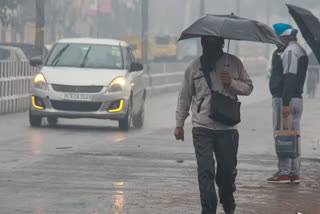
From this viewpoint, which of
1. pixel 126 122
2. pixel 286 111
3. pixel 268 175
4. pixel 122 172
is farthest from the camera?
pixel 126 122

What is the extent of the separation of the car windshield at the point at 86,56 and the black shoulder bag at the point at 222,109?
11371 millimetres

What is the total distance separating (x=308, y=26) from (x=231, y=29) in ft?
11.0

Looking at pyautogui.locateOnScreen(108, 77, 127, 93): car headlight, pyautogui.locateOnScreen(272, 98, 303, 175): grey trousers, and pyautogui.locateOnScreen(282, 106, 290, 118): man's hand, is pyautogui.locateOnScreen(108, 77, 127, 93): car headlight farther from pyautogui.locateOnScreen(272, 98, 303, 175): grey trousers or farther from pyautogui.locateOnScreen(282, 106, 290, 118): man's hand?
pyautogui.locateOnScreen(282, 106, 290, 118): man's hand

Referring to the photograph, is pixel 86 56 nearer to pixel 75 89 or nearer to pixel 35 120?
pixel 75 89

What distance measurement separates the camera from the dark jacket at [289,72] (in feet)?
37.3

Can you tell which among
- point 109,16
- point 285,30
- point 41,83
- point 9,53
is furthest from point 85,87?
point 109,16

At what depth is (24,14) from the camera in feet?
197

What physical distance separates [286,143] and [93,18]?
82.6m

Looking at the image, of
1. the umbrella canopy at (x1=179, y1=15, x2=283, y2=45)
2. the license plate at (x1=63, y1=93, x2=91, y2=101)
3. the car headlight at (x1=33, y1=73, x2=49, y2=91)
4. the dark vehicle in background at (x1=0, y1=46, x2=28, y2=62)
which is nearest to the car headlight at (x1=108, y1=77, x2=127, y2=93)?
the license plate at (x1=63, y1=93, x2=91, y2=101)

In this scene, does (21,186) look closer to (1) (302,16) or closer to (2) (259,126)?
(1) (302,16)

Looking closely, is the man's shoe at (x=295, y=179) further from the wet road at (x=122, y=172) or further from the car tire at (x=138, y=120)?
the car tire at (x=138, y=120)

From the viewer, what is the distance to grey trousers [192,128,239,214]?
8555 millimetres

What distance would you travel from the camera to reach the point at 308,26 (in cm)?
1180

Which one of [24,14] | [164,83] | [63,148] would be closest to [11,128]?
A: [63,148]
